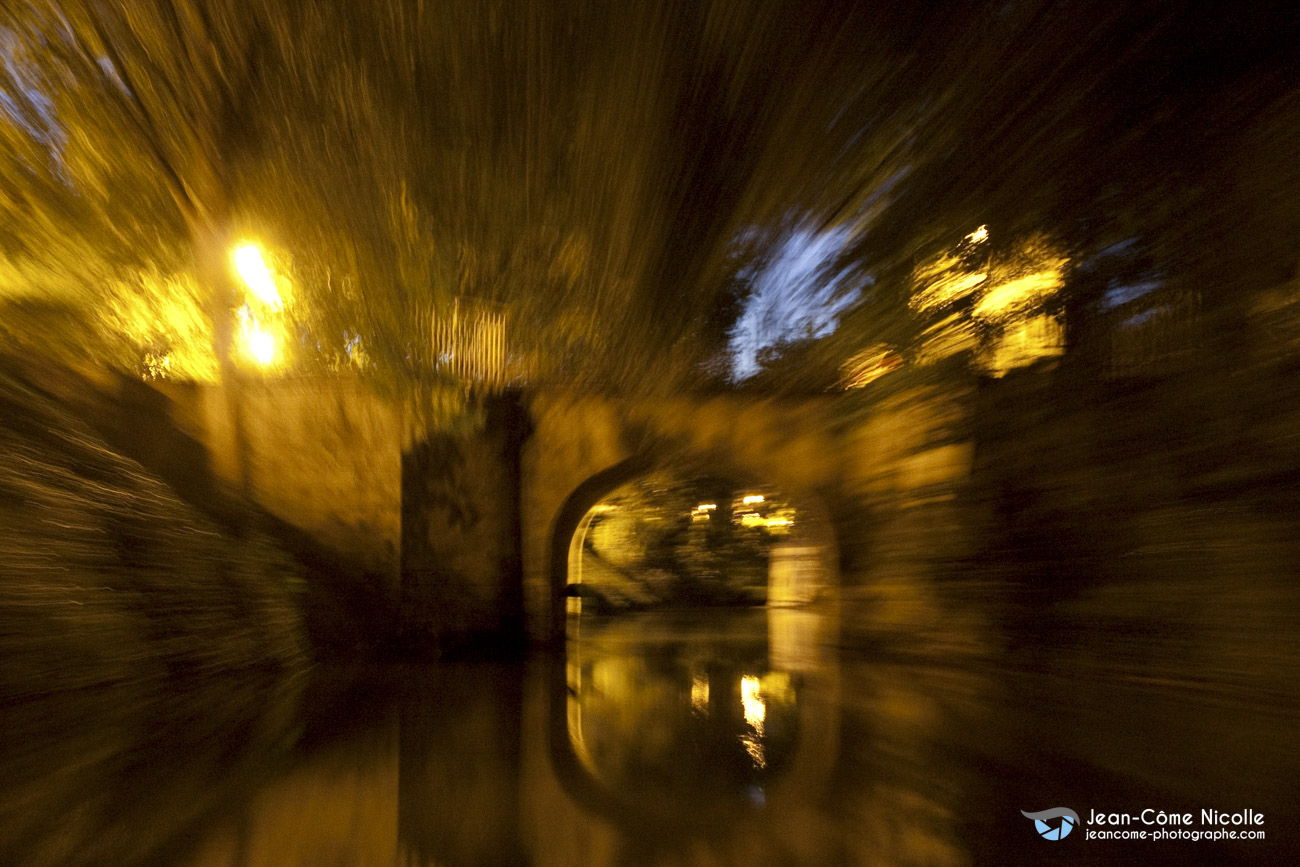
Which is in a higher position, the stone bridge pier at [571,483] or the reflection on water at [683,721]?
the stone bridge pier at [571,483]

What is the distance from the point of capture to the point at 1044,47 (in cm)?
238

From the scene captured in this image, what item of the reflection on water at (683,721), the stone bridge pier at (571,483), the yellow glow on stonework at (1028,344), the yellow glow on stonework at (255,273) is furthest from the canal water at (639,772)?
the yellow glow on stonework at (255,273)

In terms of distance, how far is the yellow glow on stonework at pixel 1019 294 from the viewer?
331cm

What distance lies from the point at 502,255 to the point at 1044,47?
8.62ft

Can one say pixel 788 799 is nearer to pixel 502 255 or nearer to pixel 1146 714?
pixel 1146 714

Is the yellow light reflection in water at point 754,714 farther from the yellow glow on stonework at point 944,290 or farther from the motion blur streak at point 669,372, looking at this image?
the yellow glow on stonework at point 944,290

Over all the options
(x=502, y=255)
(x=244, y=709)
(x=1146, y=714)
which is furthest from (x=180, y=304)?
(x=1146, y=714)

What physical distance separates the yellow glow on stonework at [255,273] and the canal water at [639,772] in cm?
228

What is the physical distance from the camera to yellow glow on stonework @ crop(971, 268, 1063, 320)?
3307 mm

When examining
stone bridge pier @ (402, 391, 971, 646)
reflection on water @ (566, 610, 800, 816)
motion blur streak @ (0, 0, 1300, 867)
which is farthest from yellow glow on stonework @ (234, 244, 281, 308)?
reflection on water @ (566, 610, 800, 816)

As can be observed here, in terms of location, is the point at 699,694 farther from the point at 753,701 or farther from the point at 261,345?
the point at 261,345

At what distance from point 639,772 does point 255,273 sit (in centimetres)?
362

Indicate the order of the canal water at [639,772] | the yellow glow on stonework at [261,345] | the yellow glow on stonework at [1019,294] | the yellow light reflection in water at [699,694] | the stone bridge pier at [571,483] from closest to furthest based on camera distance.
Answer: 1. the canal water at [639,772]
2. the yellow light reflection in water at [699,694]
3. the yellow glow on stonework at [1019,294]
4. the yellow glow on stonework at [261,345]
5. the stone bridge pier at [571,483]

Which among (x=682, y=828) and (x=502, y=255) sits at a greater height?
(x=502, y=255)
